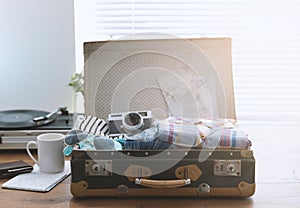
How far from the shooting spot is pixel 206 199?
3.60 feet

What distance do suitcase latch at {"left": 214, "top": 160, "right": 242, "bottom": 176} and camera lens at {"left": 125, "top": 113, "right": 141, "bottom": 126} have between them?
0.30 m

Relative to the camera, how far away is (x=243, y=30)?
5.78 feet

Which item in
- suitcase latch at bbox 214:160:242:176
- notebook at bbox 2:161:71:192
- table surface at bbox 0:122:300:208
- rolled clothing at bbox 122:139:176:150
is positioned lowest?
table surface at bbox 0:122:300:208

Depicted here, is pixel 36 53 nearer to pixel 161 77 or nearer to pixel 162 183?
pixel 161 77

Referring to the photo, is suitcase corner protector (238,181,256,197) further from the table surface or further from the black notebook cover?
the black notebook cover

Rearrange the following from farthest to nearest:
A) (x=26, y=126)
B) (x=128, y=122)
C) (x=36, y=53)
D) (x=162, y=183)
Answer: (x=36, y=53) < (x=26, y=126) < (x=128, y=122) < (x=162, y=183)

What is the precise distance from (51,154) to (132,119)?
9.6 inches

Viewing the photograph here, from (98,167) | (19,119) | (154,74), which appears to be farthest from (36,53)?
(98,167)

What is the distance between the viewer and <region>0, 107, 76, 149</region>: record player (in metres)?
1.41

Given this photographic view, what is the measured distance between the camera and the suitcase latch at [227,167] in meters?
1.08

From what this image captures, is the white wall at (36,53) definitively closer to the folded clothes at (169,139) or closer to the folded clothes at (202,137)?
the folded clothes at (169,139)

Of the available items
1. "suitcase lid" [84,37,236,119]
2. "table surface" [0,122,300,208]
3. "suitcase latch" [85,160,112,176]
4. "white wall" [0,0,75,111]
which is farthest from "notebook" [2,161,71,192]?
"white wall" [0,0,75,111]

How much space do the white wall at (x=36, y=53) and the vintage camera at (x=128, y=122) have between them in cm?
48

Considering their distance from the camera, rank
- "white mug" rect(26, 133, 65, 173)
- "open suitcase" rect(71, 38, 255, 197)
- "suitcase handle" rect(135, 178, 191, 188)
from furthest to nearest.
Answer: "open suitcase" rect(71, 38, 255, 197), "white mug" rect(26, 133, 65, 173), "suitcase handle" rect(135, 178, 191, 188)
